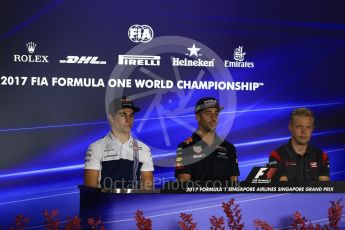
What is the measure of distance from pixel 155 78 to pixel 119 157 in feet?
2.97

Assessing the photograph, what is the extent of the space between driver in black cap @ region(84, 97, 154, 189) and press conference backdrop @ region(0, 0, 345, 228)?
0.21 metres

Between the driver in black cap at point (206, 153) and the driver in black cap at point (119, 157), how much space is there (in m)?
0.32

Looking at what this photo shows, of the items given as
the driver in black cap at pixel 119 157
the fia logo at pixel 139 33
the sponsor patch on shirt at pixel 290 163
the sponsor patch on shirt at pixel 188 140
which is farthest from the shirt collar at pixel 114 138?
the sponsor patch on shirt at pixel 290 163

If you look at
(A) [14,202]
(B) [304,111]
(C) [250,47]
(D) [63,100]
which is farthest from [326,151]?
(A) [14,202]

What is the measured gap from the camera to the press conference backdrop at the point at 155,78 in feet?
17.4

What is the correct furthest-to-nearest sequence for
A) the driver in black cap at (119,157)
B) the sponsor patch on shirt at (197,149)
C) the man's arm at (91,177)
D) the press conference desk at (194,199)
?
the sponsor patch on shirt at (197,149) < the driver in black cap at (119,157) < the man's arm at (91,177) < the press conference desk at (194,199)

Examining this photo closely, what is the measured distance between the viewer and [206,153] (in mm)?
5008

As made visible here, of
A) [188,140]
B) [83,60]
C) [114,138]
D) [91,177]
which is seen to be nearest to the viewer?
[91,177]

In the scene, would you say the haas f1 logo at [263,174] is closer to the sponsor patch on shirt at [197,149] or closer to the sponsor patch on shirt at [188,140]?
the sponsor patch on shirt at [197,149]

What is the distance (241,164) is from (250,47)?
1139mm

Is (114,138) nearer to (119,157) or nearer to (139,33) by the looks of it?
(119,157)

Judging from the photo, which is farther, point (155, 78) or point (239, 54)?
point (239, 54)

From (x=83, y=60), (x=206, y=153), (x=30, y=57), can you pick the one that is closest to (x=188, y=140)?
(x=206, y=153)

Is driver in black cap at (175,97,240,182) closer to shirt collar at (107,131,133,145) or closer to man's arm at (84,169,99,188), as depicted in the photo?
shirt collar at (107,131,133,145)
